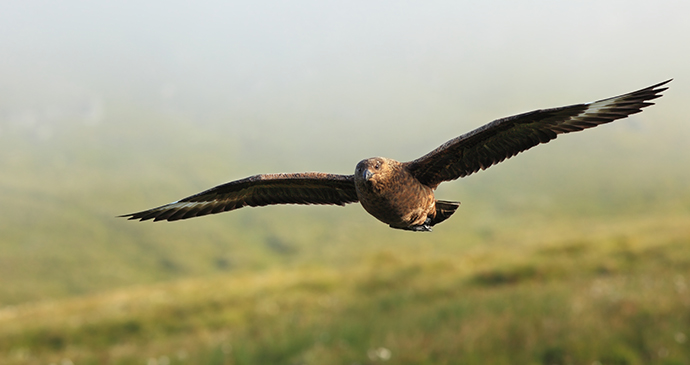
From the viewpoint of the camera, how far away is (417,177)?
9.87 feet

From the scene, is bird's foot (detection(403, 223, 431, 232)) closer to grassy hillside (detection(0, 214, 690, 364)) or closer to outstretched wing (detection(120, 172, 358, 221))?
outstretched wing (detection(120, 172, 358, 221))

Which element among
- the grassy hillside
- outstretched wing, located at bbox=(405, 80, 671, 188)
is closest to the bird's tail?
outstretched wing, located at bbox=(405, 80, 671, 188)

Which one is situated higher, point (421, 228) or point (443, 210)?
point (443, 210)

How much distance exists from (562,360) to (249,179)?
32.2 feet

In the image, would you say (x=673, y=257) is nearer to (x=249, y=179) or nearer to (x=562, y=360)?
(x=562, y=360)

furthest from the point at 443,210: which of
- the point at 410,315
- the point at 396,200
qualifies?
the point at 410,315

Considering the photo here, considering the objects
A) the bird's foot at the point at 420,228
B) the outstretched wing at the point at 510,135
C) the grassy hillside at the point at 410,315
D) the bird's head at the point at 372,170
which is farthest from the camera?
the grassy hillside at the point at 410,315

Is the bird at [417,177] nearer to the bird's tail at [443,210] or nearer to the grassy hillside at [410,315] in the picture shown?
the bird's tail at [443,210]

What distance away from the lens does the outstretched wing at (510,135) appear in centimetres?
293

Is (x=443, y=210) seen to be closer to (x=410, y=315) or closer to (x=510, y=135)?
(x=510, y=135)

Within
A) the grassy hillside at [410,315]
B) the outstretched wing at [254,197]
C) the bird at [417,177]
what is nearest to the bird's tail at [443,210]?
the bird at [417,177]

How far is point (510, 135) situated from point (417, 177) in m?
0.91

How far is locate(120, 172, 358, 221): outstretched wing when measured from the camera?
137 inches

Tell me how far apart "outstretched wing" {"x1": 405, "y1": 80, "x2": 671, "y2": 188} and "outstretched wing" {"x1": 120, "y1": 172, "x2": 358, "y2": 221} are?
0.57 m
